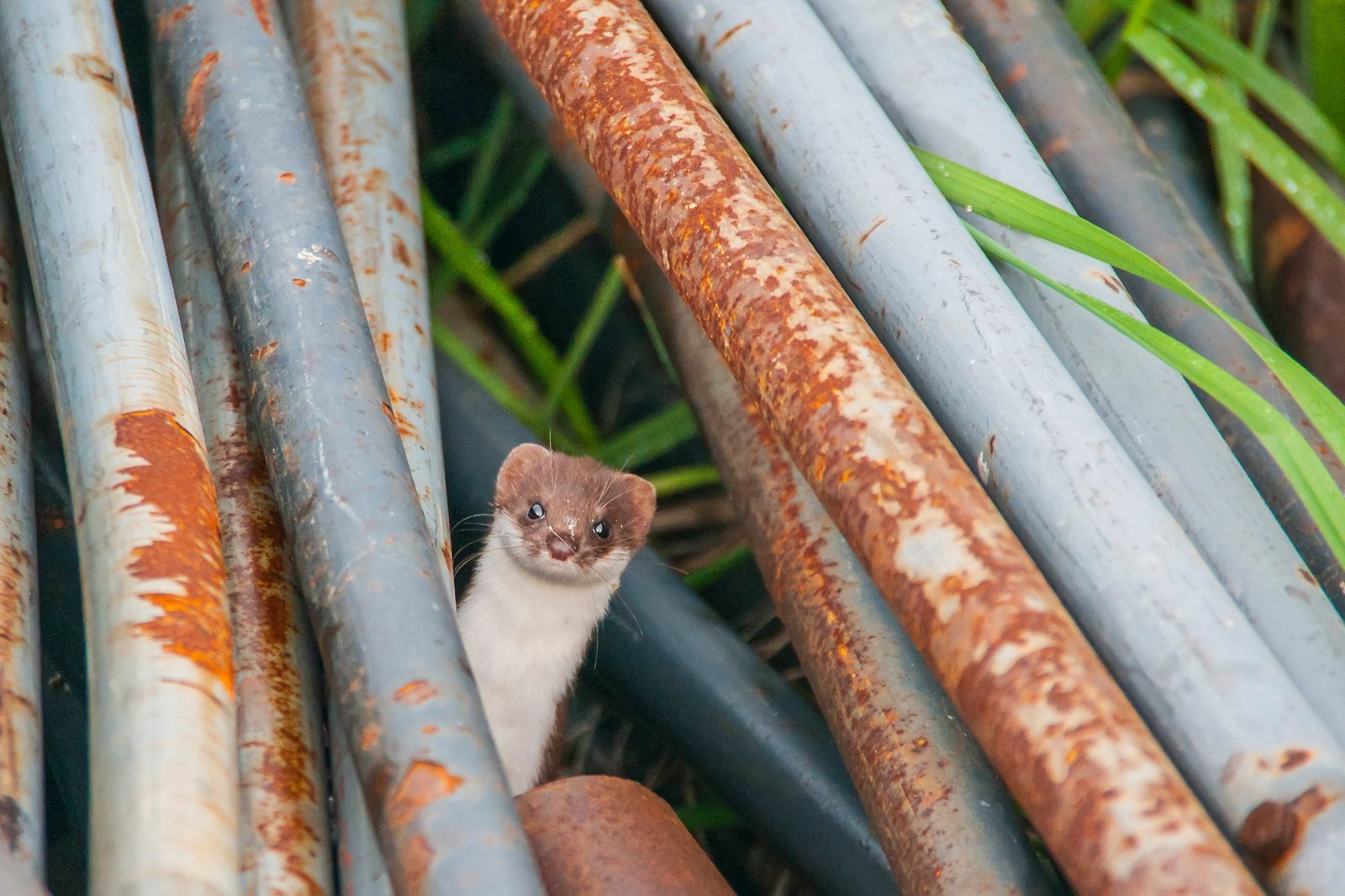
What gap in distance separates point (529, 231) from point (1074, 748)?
211 cm

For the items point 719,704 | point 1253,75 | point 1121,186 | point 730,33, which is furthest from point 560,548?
point 1253,75

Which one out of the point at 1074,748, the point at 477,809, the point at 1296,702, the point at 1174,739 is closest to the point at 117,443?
the point at 477,809

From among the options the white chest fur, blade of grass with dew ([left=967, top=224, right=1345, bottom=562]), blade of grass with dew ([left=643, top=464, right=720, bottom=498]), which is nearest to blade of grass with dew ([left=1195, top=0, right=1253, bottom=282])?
blade of grass with dew ([left=967, top=224, right=1345, bottom=562])

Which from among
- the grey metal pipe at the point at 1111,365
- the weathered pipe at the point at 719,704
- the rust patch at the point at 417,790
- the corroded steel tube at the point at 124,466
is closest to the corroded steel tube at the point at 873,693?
the weathered pipe at the point at 719,704

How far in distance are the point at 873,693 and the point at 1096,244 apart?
622 mm

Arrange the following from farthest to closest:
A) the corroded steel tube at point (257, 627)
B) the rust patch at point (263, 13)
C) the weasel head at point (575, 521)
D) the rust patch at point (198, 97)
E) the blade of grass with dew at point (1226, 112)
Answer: the weasel head at point (575, 521), the blade of grass with dew at point (1226, 112), the rust patch at point (263, 13), the rust patch at point (198, 97), the corroded steel tube at point (257, 627)

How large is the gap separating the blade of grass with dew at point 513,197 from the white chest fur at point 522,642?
708mm

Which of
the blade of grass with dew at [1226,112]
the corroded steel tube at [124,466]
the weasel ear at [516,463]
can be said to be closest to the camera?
the corroded steel tube at [124,466]

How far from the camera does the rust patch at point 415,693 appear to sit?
1.15m

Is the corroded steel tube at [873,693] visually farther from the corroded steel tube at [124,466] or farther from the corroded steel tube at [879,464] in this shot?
the corroded steel tube at [124,466]

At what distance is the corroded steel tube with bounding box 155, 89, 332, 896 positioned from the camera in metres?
1.32

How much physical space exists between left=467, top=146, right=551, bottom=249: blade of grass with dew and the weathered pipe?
0.58 metres

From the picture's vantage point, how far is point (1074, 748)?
110 centimetres

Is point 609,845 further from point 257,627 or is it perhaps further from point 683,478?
point 683,478
